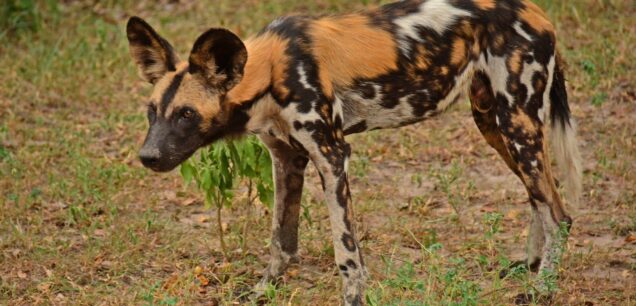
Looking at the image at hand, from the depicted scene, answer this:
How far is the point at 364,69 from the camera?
13.8 feet

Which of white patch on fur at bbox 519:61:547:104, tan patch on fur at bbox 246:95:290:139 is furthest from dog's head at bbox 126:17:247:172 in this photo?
white patch on fur at bbox 519:61:547:104

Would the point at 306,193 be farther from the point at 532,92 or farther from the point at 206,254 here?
the point at 532,92

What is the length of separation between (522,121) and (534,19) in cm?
43

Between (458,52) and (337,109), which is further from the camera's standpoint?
(458,52)

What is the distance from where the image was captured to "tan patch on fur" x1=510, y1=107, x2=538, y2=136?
441 centimetres

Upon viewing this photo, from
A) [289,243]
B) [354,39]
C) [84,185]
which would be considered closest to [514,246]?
[289,243]

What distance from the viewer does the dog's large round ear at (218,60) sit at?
3822 mm

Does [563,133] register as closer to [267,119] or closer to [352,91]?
[352,91]

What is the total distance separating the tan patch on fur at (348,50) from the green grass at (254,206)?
2.49ft

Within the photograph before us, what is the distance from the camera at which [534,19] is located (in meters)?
4.43

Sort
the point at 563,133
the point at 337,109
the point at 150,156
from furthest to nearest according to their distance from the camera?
the point at 563,133
the point at 337,109
the point at 150,156

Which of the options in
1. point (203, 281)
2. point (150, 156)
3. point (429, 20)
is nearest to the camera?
point (150, 156)

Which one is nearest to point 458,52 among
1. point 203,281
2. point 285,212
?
point 285,212

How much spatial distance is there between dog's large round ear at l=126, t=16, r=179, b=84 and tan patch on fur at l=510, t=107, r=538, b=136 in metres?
1.44
